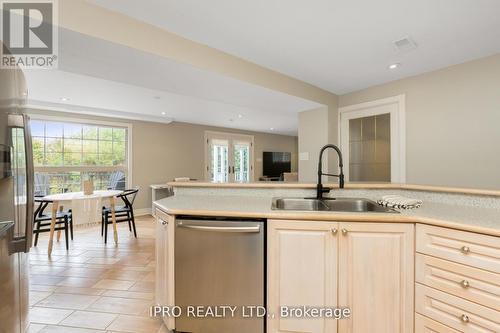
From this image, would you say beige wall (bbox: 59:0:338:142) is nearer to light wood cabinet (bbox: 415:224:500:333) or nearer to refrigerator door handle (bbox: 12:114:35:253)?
refrigerator door handle (bbox: 12:114:35:253)

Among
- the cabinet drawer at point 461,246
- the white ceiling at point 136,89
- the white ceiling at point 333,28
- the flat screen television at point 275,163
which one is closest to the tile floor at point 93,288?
the cabinet drawer at point 461,246

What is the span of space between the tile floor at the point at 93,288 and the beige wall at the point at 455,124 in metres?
3.22

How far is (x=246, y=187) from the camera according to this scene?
2.07 meters

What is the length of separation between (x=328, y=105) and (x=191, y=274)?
3073 mm

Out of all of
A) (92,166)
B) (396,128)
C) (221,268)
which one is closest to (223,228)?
(221,268)

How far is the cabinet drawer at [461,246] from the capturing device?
1054 mm

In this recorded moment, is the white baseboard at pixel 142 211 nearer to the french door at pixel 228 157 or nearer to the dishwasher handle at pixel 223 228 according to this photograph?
the french door at pixel 228 157

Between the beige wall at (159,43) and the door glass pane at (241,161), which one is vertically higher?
the beige wall at (159,43)

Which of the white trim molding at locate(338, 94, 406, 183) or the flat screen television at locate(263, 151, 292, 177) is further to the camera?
the flat screen television at locate(263, 151, 292, 177)

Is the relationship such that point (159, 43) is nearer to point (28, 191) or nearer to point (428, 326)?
point (28, 191)

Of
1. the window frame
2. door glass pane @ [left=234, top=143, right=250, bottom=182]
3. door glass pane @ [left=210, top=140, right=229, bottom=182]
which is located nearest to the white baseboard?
the window frame

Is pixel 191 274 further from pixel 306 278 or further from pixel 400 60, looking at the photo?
pixel 400 60

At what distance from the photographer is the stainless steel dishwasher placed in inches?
55.3

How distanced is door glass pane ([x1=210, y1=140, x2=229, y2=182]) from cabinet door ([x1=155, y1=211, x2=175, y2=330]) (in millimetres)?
5444
